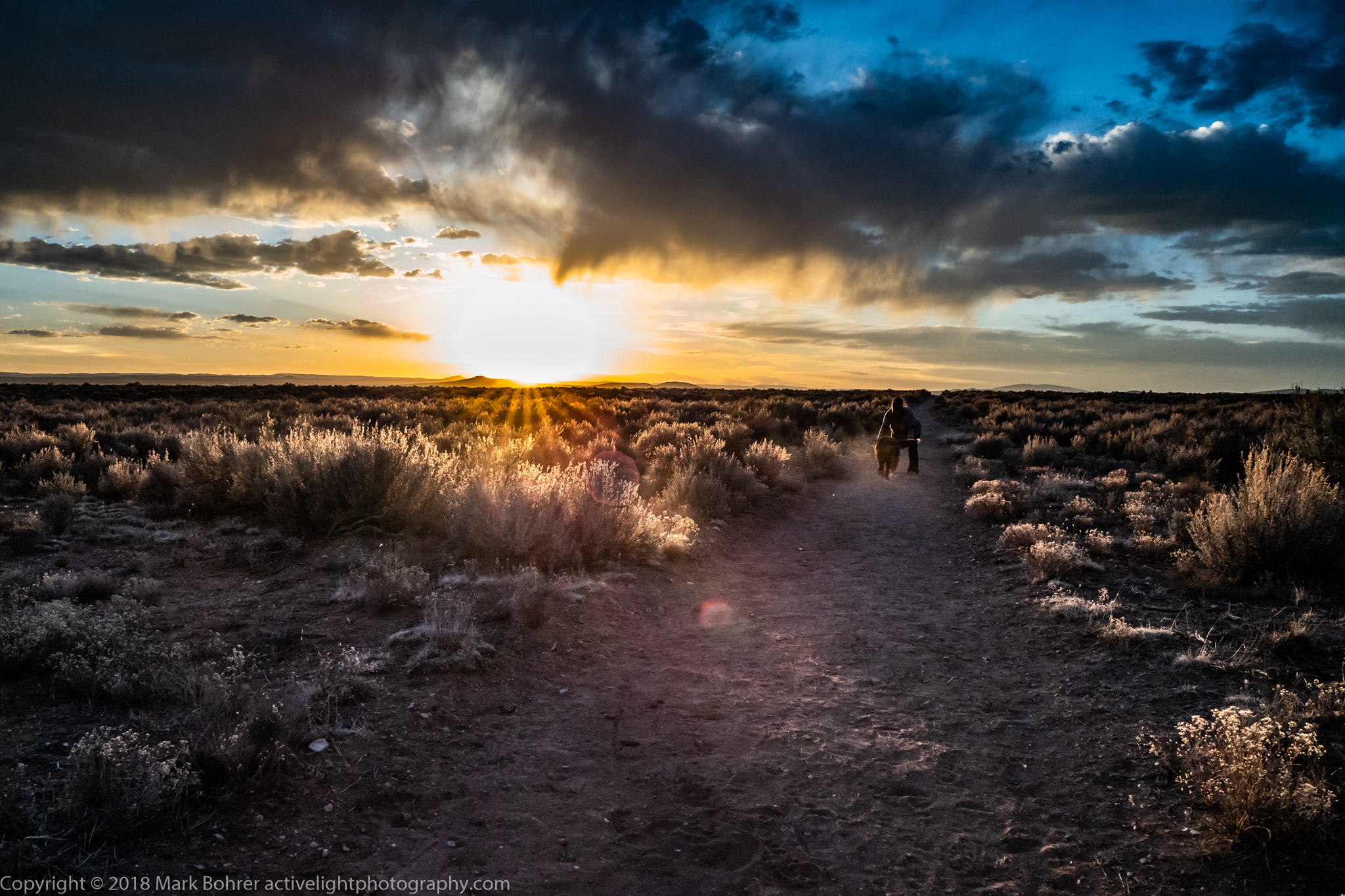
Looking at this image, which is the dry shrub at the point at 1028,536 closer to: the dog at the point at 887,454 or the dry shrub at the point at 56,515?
the dog at the point at 887,454

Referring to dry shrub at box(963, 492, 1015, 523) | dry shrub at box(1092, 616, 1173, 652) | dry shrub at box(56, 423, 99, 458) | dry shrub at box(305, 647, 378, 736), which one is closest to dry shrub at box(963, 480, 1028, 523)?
dry shrub at box(963, 492, 1015, 523)

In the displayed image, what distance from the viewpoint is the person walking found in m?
15.7

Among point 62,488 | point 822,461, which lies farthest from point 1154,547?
point 62,488

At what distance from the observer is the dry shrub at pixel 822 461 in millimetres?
16328

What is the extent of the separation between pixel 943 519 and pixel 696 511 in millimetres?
4540

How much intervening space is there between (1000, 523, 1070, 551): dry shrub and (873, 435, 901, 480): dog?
657cm

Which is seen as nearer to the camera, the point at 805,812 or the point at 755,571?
A: the point at 805,812

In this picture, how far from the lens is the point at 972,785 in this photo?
387 centimetres

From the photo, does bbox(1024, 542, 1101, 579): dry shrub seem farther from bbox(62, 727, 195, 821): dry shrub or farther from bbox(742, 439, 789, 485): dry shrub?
bbox(62, 727, 195, 821): dry shrub

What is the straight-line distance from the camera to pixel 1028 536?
29.1 ft

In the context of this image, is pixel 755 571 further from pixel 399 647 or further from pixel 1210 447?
pixel 1210 447

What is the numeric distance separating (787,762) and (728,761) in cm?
37

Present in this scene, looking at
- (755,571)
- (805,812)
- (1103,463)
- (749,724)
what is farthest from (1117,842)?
(1103,463)

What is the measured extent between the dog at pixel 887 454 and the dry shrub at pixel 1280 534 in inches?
342
